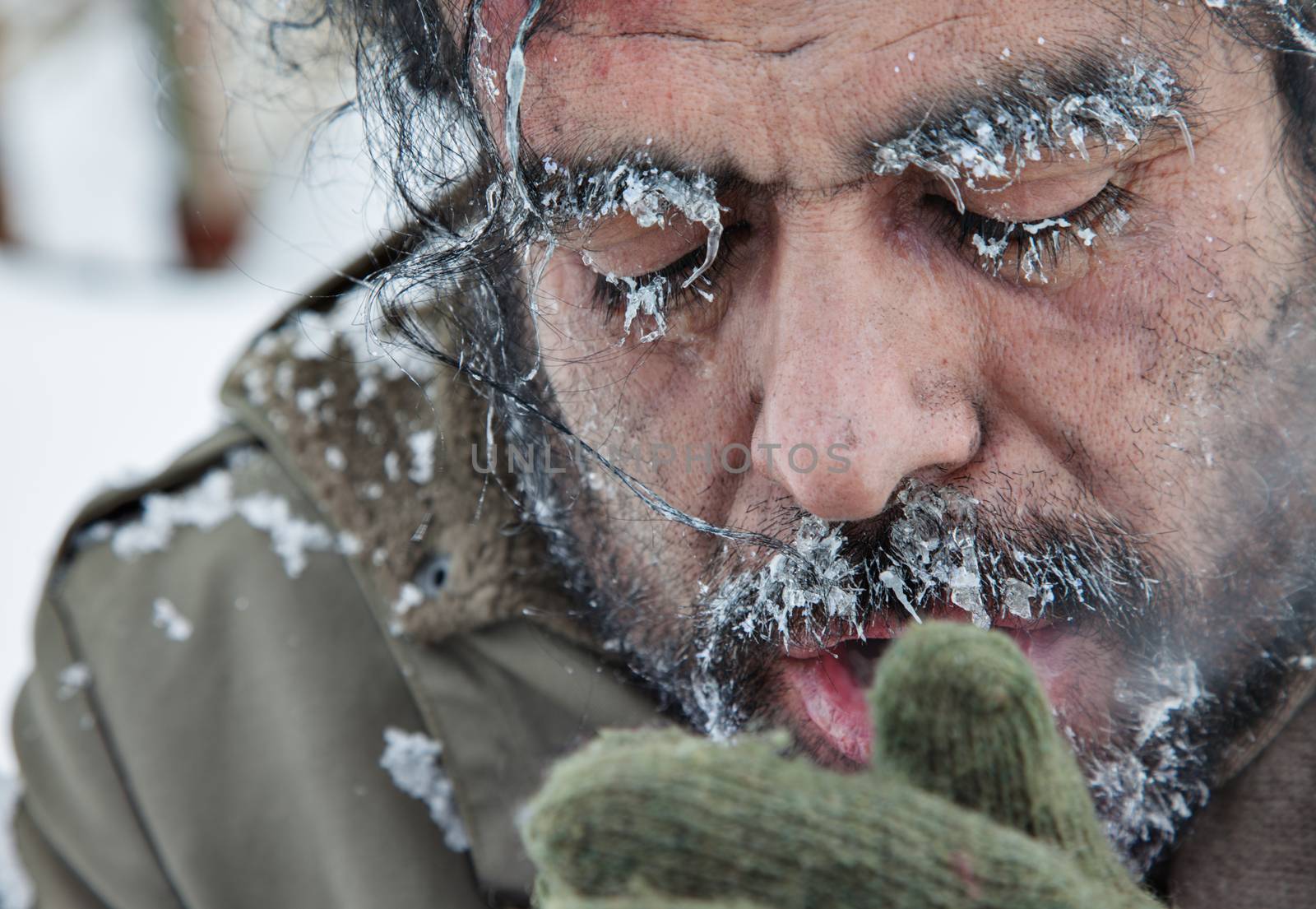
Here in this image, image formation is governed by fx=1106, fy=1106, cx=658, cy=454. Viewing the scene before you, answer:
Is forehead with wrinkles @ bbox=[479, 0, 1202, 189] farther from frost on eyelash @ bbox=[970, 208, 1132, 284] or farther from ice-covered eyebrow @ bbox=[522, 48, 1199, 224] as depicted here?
frost on eyelash @ bbox=[970, 208, 1132, 284]

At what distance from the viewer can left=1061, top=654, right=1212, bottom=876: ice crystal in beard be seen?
1.34m

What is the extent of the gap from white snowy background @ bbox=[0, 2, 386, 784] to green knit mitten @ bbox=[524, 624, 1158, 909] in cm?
245

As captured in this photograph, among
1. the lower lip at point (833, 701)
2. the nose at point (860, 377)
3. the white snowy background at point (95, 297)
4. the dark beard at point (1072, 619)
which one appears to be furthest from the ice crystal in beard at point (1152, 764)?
the white snowy background at point (95, 297)

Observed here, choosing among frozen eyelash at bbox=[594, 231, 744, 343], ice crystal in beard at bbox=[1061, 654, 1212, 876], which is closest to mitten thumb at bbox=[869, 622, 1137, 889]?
ice crystal in beard at bbox=[1061, 654, 1212, 876]

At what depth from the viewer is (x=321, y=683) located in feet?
6.15

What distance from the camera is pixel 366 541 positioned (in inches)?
72.0

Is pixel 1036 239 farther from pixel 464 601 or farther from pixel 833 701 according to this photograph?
pixel 464 601

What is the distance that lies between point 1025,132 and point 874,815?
70 centimetres

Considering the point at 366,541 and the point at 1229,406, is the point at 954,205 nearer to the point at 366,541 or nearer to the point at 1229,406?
the point at 1229,406

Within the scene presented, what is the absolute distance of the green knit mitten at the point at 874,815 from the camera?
787 millimetres

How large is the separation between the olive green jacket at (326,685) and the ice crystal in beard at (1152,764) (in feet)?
2.33

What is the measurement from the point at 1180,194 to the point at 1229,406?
26 cm

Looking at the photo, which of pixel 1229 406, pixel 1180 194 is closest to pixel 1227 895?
pixel 1229 406

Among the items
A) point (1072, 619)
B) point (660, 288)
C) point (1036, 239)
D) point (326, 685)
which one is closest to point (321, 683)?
point (326, 685)
